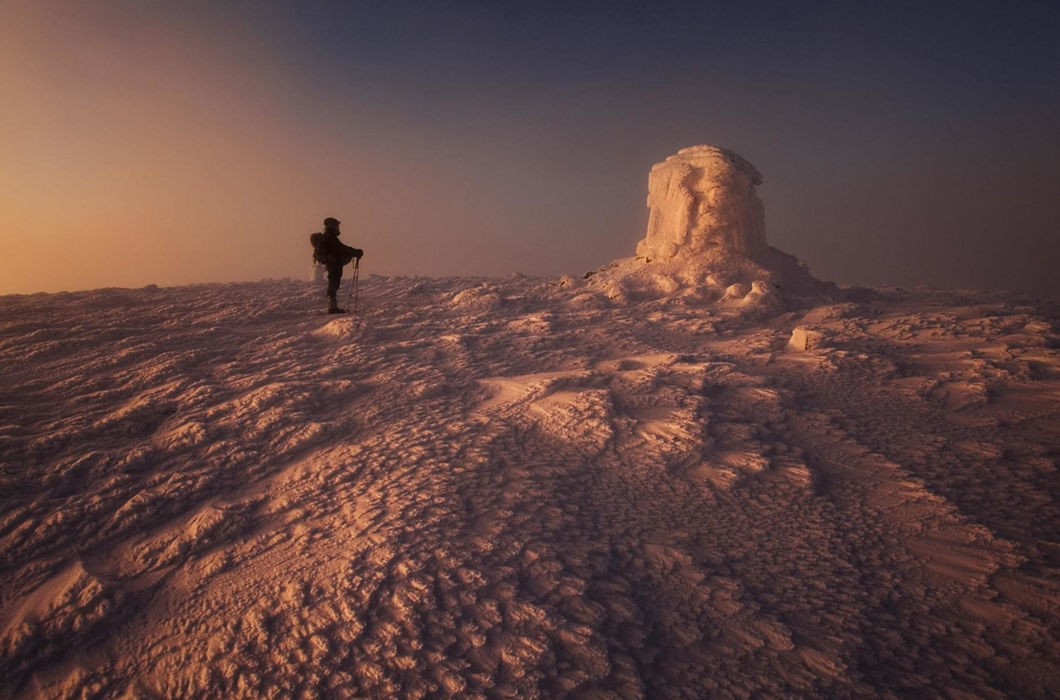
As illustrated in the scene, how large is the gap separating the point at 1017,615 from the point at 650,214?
8.46 metres

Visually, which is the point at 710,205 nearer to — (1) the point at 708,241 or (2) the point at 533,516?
(1) the point at 708,241

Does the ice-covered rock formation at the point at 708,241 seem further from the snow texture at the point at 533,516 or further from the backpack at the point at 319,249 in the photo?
the backpack at the point at 319,249

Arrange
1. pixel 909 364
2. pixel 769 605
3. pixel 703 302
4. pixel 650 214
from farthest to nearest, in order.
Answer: pixel 650 214, pixel 703 302, pixel 909 364, pixel 769 605

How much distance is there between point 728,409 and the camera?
14.4 ft

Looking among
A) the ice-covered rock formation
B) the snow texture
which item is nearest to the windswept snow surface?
the snow texture

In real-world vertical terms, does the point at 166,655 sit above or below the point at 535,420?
below

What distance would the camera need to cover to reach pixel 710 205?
8898 millimetres

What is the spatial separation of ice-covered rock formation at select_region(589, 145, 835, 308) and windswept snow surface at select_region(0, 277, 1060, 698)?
Answer: 2929 millimetres

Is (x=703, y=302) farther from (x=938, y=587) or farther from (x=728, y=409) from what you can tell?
(x=938, y=587)

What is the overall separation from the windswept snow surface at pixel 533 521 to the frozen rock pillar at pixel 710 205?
12.0 ft

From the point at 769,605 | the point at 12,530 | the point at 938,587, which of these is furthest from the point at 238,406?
the point at 938,587

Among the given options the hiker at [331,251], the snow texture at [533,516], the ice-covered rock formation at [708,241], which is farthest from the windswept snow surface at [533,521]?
the ice-covered rock formation at [708,241]

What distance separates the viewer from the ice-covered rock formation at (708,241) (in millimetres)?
8625

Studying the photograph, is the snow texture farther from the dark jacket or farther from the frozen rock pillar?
the frozen rock pillar
